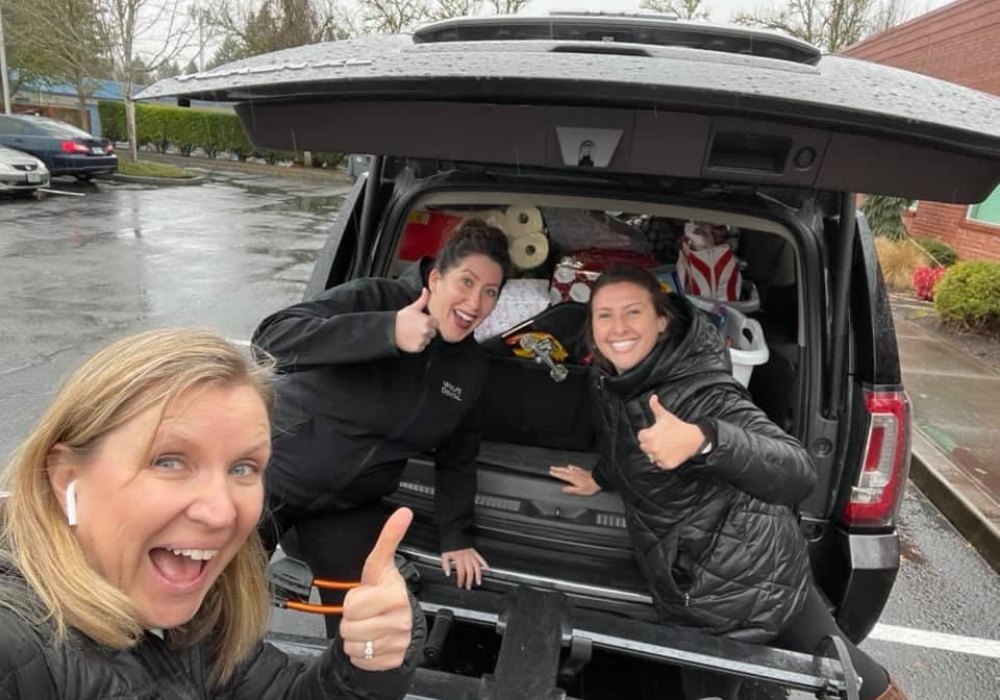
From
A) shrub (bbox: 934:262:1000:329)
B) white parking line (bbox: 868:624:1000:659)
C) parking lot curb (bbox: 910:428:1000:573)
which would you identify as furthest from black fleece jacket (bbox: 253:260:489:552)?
shrub (bbox: 934:262:1000:329)

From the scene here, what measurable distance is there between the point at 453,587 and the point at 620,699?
855mm

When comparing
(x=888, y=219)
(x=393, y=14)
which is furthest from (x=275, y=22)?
(x=888, y=219)

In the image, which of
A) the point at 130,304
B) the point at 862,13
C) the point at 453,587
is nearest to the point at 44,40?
the point at 130,304

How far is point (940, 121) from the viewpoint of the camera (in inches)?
53.4

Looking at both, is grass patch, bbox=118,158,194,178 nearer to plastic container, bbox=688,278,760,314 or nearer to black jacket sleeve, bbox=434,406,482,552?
plastic container, bbox=688,278,760,314

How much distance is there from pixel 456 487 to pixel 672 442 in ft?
2.57

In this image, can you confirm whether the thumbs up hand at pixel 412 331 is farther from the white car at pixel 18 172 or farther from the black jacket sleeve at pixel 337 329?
the white car at pixel 18 172

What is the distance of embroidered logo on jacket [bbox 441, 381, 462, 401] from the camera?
2166 mm

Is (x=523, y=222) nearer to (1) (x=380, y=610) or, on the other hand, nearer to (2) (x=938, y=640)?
(1) (x=380, y=610)

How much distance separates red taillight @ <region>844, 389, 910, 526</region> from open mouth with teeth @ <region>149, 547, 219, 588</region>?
6.05 ft

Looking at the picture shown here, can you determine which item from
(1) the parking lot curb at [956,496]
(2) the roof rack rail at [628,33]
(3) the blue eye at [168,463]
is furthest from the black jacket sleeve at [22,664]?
(1) the parking lot curb at [956,496]

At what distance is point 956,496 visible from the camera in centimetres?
422

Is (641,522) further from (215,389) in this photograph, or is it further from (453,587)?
(215,389)

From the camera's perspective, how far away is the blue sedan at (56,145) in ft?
53.3
